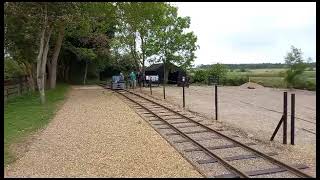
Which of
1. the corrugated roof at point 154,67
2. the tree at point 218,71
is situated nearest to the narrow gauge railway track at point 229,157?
the corrugated roof at point 154,67

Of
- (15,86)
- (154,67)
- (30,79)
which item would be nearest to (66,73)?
(154,67)

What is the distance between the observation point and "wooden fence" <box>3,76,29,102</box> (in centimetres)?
2367

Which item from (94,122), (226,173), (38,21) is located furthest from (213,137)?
(38,21)

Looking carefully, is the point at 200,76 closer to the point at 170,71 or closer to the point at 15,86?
the point at 170,71

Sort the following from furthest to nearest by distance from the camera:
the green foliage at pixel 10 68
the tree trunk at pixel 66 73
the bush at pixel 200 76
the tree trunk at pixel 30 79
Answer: the tree trunk at pixel 66 73 → the bush at pixel 200 76 → the tree trunk at pixel 30 79 → the green foliage at pixel 10 68

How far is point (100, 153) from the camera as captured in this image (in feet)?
34.0

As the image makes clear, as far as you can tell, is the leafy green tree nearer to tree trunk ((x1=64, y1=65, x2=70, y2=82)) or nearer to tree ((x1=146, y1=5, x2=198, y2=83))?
tree ((x1=146, y1=5, x2=198, y2=83))

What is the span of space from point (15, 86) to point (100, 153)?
18.5 meters

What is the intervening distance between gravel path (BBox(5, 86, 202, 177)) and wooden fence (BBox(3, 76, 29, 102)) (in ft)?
29.1

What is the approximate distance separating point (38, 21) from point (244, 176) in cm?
1344

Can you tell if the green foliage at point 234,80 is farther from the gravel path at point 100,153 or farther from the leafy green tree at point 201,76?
the gravel path at point 100,153

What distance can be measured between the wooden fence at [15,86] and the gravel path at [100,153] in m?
8.88

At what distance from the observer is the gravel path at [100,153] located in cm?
863

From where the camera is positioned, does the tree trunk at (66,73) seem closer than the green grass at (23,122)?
No
